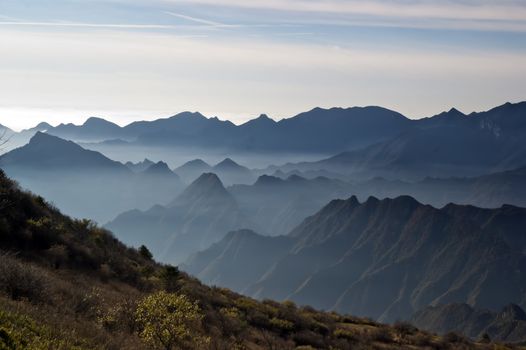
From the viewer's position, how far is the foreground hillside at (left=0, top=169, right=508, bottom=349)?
17703 mm

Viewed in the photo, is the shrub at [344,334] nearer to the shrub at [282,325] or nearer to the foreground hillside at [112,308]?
the foreground hillside at [112,308]

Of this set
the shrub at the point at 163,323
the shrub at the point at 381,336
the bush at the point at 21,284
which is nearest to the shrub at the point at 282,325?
the shrub at the point at 381,336

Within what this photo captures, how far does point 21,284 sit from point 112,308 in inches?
165

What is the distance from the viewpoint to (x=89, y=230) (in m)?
42.8

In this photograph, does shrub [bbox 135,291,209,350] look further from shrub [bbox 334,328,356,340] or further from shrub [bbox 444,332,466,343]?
shrub [bbox 444,332,466,343]

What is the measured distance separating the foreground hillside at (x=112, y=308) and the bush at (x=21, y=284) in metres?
0.03

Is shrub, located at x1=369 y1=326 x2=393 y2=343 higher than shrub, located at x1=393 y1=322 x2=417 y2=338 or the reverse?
higher

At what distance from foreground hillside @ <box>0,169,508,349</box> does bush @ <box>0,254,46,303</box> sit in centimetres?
3

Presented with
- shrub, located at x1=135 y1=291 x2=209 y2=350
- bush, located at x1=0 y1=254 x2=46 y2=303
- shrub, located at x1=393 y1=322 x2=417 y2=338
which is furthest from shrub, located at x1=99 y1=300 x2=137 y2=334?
shrub, located at x1=393 y1=322 x2=417 y2=338

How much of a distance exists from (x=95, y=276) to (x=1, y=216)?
5.77 metres

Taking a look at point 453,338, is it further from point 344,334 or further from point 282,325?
point 282,325

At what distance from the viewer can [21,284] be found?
66.8 feet

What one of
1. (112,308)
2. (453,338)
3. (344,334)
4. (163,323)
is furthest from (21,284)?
(453,338)

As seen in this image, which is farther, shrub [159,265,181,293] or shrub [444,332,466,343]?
shrub [444,332,466,343]
